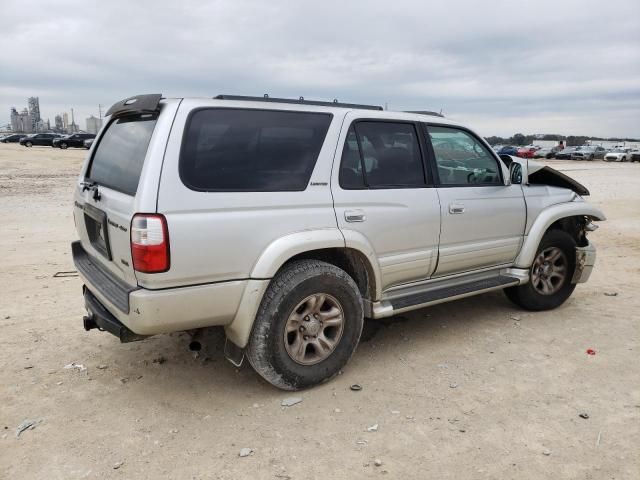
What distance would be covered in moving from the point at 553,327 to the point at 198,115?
3.65 metres

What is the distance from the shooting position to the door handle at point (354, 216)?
351 cm

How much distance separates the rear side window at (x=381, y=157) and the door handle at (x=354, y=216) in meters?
0.17

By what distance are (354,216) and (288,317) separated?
2.71ft

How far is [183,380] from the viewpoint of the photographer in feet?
12.1

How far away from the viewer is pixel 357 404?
337 cm

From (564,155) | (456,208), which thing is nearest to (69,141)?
(564,155)

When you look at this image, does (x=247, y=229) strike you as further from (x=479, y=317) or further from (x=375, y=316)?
(x=479, y=317)

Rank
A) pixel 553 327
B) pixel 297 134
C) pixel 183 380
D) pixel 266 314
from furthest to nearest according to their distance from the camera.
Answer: pixel 553 327, pixel 183 380, pixel 297 134, pixel 266 314

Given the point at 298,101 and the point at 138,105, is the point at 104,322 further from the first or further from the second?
the point at 298,101

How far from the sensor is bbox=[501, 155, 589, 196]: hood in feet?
15.7

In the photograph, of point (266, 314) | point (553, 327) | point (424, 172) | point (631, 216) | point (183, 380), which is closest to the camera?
point (266, 314)

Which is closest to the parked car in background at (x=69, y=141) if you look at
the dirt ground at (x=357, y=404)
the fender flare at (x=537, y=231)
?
the dirt ground at (x=357, y=404)

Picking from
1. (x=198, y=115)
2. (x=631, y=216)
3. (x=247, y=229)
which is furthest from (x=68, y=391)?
(x=631, y=216)

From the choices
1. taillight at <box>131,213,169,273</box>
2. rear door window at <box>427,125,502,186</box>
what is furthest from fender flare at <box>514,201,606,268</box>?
taillight at <box>131,213,169,273</box>
